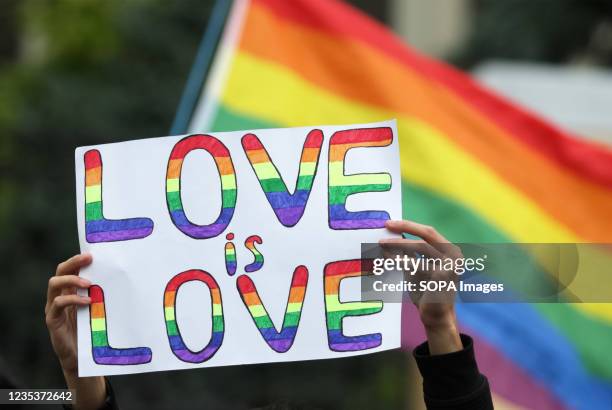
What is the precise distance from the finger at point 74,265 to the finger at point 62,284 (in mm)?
22

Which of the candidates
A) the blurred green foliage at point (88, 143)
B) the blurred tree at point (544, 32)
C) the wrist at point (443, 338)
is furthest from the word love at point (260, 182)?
the blurred tree at point (544, 32)

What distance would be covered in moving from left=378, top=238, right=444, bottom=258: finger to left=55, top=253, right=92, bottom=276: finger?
624 mm

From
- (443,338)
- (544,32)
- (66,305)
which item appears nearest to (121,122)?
(544,32)

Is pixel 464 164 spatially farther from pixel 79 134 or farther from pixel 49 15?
pixel 49 15

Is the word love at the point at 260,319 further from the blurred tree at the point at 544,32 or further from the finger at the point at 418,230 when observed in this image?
the blurred tree at the point at 544,32

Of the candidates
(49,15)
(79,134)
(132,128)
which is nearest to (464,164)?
(79,134)

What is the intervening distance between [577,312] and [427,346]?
171 cm

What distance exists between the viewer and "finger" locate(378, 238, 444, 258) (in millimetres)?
2658

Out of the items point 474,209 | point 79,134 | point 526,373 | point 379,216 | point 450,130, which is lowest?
point 526,373

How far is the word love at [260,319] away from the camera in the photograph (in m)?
2.76

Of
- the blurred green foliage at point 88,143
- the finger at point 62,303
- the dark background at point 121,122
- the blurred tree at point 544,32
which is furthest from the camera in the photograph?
the blurred tree at point 544,32

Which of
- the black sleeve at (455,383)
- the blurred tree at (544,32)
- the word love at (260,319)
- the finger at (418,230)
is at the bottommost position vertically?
the black sleeve at (455,383)

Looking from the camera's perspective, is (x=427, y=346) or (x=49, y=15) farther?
(x=49, y=15)

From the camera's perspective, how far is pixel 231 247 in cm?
284
